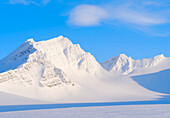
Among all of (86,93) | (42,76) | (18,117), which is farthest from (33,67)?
(18,117)

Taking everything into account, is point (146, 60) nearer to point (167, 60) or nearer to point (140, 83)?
point (167, 60)

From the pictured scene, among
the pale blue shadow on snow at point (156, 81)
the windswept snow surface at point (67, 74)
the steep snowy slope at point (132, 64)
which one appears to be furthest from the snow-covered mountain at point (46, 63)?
the steep snowy slope at point (132, 64)

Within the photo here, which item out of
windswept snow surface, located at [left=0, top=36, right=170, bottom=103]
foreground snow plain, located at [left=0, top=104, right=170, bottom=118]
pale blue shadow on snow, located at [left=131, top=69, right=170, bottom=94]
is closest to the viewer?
foreground snow plain, located at [left=0, top=104, right=170, bottom=118]

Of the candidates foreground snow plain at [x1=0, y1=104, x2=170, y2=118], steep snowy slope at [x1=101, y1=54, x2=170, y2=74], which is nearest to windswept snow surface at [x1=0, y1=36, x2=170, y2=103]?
steep snowy slope at [x1=101, y1=54, x2=170, y2=74]

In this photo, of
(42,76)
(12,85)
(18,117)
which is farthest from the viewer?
(42,76)

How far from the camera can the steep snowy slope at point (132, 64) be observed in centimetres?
16126

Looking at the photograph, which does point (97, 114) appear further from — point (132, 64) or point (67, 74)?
point (132, 64)

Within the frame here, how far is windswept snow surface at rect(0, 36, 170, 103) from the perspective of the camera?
87188 millimetres

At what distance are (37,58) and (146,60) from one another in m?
92.3

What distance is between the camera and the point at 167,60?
166 meters

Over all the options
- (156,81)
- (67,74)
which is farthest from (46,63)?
(156,81)

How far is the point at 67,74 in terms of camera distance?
120 metres

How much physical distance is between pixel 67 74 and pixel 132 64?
217ft

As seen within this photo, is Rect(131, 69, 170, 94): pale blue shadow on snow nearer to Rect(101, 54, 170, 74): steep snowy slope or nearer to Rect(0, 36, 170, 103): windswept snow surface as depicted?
Rect(0, 36, 170, 103): windswept snow surface
